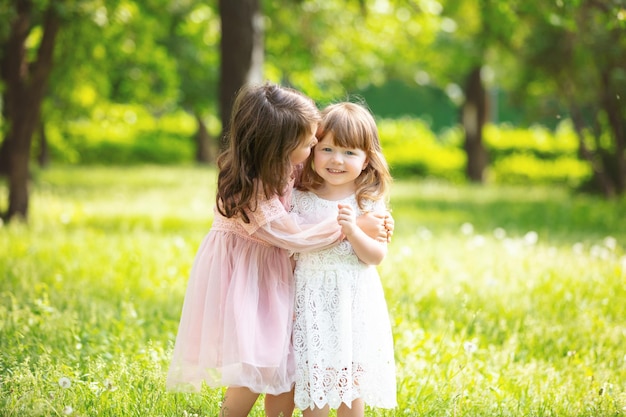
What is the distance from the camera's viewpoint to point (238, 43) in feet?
30.0

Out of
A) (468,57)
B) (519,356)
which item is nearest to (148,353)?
(519,356)

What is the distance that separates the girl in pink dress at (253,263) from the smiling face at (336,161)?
0.08 m

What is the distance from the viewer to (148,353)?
A: 4.35 m

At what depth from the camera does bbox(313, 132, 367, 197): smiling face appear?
3.54 m

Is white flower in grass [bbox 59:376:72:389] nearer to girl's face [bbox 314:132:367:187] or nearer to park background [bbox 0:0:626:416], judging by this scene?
park background [bbox 0:0:626:416]

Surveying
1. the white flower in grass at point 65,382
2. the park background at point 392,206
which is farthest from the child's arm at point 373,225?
the white flower in grass at point 65,382

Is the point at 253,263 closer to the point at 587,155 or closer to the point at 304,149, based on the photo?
the point at 304,149

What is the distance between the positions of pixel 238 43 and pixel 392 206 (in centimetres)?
533

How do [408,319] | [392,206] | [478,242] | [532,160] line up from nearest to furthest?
[408,319]
[478,242]
[392,206]
[532,160]

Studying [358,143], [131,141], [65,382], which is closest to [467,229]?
[358,143]

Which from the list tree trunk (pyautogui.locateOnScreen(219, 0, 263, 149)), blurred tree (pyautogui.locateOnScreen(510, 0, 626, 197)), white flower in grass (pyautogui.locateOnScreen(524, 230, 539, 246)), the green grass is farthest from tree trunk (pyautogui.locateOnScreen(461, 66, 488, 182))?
white flower in grass (pyautogui.locateOnScreen(524, 230, 539, 246))

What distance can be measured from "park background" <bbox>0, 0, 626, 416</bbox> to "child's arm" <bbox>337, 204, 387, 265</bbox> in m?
0.76

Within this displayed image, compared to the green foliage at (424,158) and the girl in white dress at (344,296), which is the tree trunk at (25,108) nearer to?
the girl in white dress at (344,296)

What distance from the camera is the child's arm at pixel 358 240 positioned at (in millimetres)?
3412
